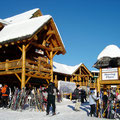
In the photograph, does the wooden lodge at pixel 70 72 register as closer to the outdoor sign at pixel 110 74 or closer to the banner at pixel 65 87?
the banner at pixel 65 87

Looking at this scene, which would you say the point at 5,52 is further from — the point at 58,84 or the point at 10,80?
the point at 58,84

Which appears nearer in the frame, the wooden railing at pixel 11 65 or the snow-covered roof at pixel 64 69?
the wooden railing at pixel 11 65

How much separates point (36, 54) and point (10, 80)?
3.66 m

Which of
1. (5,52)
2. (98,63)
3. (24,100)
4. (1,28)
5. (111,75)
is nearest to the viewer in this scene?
(24,100)

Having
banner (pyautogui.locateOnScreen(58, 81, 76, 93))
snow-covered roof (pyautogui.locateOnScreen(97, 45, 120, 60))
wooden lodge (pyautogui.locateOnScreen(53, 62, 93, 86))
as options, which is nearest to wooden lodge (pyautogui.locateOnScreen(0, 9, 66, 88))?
banner (pyautogui.locateOnScreen(58, 81, 76, 93))

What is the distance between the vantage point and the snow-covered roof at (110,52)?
1697 cm

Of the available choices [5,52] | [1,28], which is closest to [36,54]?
[5,52]

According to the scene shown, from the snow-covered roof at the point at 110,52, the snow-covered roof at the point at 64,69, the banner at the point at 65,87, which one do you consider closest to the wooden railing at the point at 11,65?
the snow-covered roof at the point at 110,52

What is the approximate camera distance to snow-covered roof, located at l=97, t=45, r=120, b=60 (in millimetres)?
16969

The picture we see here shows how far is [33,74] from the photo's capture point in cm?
1888

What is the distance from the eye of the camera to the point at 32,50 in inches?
864

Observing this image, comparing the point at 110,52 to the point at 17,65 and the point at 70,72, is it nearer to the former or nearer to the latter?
the point at 17,65

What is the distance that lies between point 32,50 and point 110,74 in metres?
9.06

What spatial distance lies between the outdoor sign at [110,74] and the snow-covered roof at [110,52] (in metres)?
1.43
